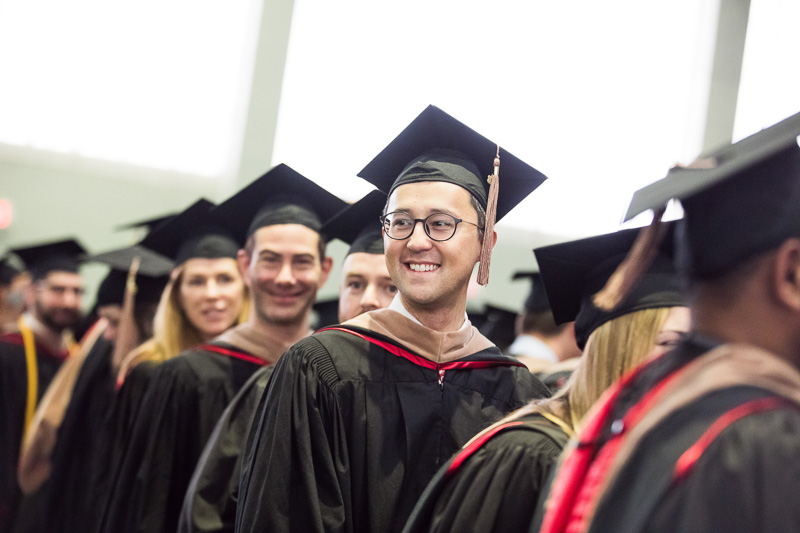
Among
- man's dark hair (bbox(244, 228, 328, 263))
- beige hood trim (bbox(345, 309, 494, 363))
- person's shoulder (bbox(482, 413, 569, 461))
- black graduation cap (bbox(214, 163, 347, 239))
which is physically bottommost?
person's shoulder (bbox(482, 413, 569, 461))

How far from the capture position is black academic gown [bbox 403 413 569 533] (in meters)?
1.59

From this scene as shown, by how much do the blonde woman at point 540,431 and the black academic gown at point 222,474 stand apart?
4.15 feet

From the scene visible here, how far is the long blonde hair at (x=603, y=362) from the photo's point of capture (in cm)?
175

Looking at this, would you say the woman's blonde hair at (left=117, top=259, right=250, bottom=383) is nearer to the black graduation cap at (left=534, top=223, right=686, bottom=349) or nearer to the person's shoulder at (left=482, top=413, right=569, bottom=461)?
the black graduation cap at (left=534, top=223, right=686, bottom=349)

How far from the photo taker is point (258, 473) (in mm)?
2262

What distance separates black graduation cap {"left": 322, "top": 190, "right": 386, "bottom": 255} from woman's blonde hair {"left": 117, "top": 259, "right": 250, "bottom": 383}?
92 cm

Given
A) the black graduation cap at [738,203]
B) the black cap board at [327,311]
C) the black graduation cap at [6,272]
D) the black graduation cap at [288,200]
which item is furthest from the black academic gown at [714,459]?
the black graduation cap at [6,272]

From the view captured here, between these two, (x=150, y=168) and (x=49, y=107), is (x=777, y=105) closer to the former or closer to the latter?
(x=150, y=168)

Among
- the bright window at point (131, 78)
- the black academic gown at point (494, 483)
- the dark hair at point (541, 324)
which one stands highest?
the bright window at point (131, 78)

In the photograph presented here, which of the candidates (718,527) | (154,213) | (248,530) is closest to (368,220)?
(248,530)

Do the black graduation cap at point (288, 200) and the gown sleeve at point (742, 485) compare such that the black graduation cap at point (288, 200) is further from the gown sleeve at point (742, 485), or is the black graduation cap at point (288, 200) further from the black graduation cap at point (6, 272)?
the black graduation cap at point (6, 272)

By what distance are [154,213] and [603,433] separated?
8365 millimetres

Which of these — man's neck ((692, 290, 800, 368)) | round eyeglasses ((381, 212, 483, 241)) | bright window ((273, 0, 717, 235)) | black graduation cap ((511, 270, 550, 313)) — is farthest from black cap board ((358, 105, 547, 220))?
bright window ((273, 0, 717, 235))

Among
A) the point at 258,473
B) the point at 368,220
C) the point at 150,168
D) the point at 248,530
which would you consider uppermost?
the point at 150,168
